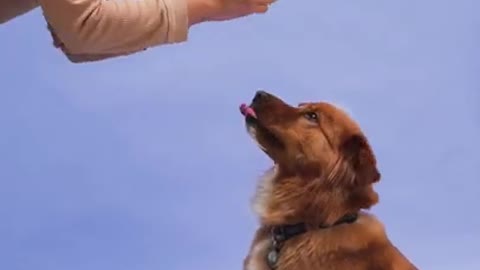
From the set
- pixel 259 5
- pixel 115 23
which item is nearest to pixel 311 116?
pixel 259 5

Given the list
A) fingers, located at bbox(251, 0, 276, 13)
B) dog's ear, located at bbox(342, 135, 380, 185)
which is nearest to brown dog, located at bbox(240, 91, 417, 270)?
dog's ear, located at bbox(342, 135, 380, 185)

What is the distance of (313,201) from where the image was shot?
93.4 inches

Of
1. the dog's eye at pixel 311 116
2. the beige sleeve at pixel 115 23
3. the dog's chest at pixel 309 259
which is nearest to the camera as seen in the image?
the beige sleeve at pixel 115 23

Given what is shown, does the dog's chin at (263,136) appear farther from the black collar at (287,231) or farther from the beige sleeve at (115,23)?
the beige sleeve at (115,23)

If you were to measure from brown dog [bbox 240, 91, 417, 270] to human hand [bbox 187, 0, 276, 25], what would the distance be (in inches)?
24.0

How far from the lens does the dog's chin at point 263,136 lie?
2365 mm

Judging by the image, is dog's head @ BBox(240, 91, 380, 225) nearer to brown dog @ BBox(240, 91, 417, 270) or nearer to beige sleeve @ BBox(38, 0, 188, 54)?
brown dog @ BBox(240, 91, 417, 270)

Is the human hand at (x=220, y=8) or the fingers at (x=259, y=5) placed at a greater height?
the human hand at (x=220, y=8)

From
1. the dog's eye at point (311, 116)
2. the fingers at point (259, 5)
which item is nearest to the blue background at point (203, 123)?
the dog's eye at point (311, 116)

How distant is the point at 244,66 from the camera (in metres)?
3.41

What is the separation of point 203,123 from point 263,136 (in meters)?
1.06

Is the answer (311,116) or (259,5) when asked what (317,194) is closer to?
(311,116)

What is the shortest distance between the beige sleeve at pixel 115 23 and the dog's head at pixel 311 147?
0.67 metres

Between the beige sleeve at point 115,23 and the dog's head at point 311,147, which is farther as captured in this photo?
the dog's head at point 311,147
